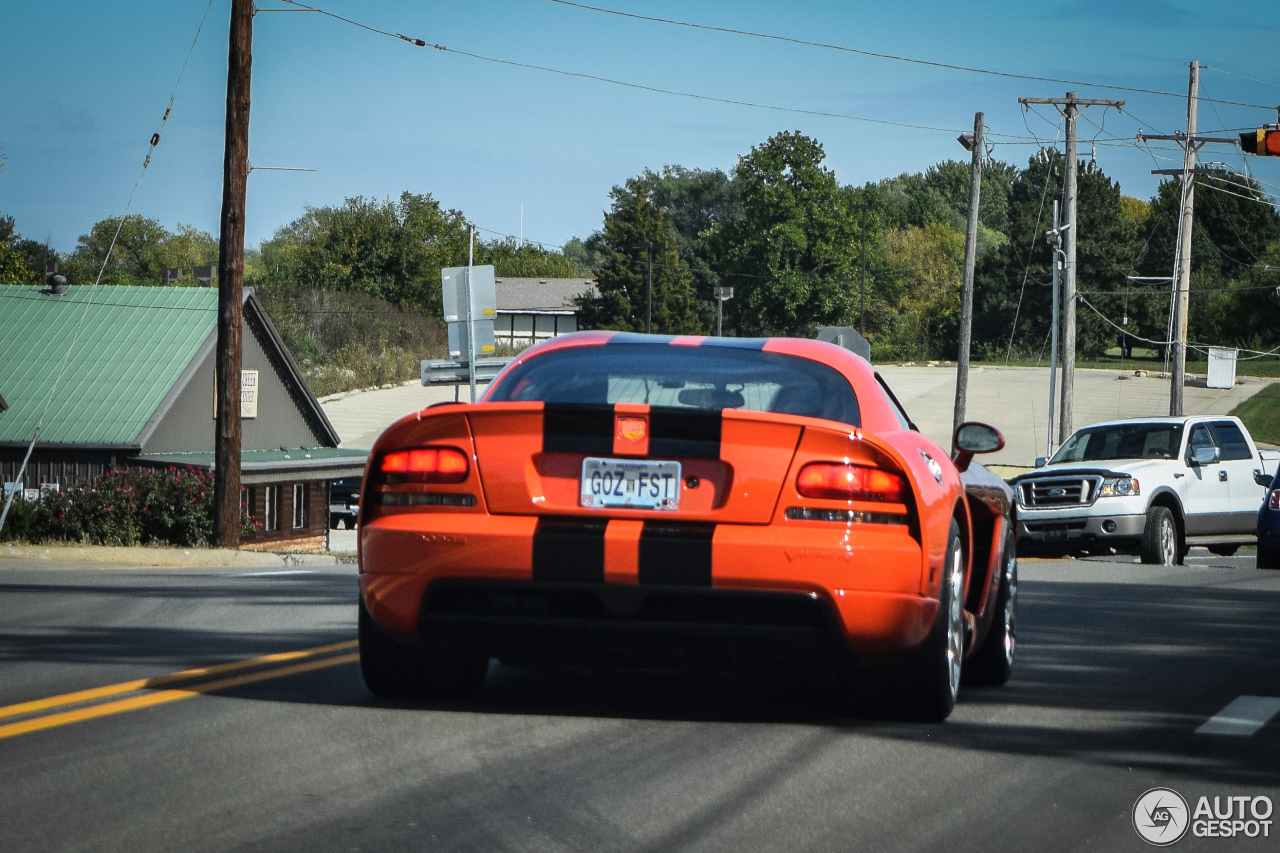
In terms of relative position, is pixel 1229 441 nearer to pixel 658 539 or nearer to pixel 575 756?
pixel 658 539

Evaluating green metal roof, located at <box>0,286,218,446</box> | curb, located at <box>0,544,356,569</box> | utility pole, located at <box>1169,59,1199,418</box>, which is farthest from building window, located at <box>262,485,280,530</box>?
utility pole, located at <box>1169,59,1199,418</box>

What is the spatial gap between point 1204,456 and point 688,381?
1349 cm

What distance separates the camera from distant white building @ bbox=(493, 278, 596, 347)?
4707 inches

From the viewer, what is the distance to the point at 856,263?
113 metres

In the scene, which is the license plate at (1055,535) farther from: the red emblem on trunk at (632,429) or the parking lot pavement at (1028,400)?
the parking lot pavement at (1028,400)

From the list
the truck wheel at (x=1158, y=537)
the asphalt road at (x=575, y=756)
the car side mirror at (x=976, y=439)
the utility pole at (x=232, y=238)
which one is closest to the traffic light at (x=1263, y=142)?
the truck wheel at (x=1158, y=537)

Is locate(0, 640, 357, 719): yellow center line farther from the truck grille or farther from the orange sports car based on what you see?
the truck grille

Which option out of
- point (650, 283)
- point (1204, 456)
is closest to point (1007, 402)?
point (650, 283)

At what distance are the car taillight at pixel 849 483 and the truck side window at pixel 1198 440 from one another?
534 inches

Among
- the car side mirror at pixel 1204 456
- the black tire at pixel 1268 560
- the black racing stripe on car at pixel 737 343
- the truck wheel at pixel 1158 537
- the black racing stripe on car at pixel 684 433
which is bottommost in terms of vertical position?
the black tire at pixel 1268 560

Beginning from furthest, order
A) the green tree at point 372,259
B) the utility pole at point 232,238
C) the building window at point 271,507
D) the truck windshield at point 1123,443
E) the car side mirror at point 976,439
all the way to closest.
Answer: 1. the green tree at point 372,259
2. the building window at point 271,507
3. the utility pole at point 232,238
4. the truck windshield at point 1123,443
5. the car side mirror at point 976,439

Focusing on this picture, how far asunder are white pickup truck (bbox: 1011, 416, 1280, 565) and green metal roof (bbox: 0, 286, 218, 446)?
2643cm

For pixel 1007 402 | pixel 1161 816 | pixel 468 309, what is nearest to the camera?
pixel 1161 816

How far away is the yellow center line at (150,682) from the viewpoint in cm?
586
